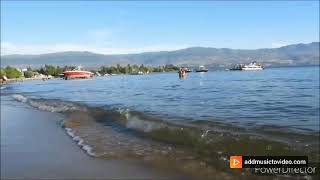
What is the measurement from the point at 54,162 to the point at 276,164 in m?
6.61

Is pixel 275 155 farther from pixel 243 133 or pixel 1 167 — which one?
pixel 1 167

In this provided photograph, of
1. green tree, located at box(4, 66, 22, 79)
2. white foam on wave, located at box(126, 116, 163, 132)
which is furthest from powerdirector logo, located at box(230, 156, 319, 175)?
green tree, located at box(4, 66, 22, 79)

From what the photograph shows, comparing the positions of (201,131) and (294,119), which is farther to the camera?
(294,119)

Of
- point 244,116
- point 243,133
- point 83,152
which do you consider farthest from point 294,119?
point 83,152

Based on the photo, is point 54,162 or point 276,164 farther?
point 54,162

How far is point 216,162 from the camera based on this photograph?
12836mm

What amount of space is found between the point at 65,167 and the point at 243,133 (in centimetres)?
795

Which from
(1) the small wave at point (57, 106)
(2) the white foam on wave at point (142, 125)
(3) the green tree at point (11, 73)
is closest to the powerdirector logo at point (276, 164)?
(2) the white foam on wave at point (142, 125)

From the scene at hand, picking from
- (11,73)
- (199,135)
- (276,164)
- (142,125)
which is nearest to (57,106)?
(142,125)

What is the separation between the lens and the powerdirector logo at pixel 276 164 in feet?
37.5

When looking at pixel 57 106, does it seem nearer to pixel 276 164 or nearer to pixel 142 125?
pixel 142 125

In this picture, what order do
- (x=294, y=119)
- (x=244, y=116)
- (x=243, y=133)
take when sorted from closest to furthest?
(x=243, y=133), (x=294, y=119), (x=244, y=116)

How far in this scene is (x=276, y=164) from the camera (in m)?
11.9

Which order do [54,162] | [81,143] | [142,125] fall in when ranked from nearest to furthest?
[54,162] < [81,143] < [142,125]
